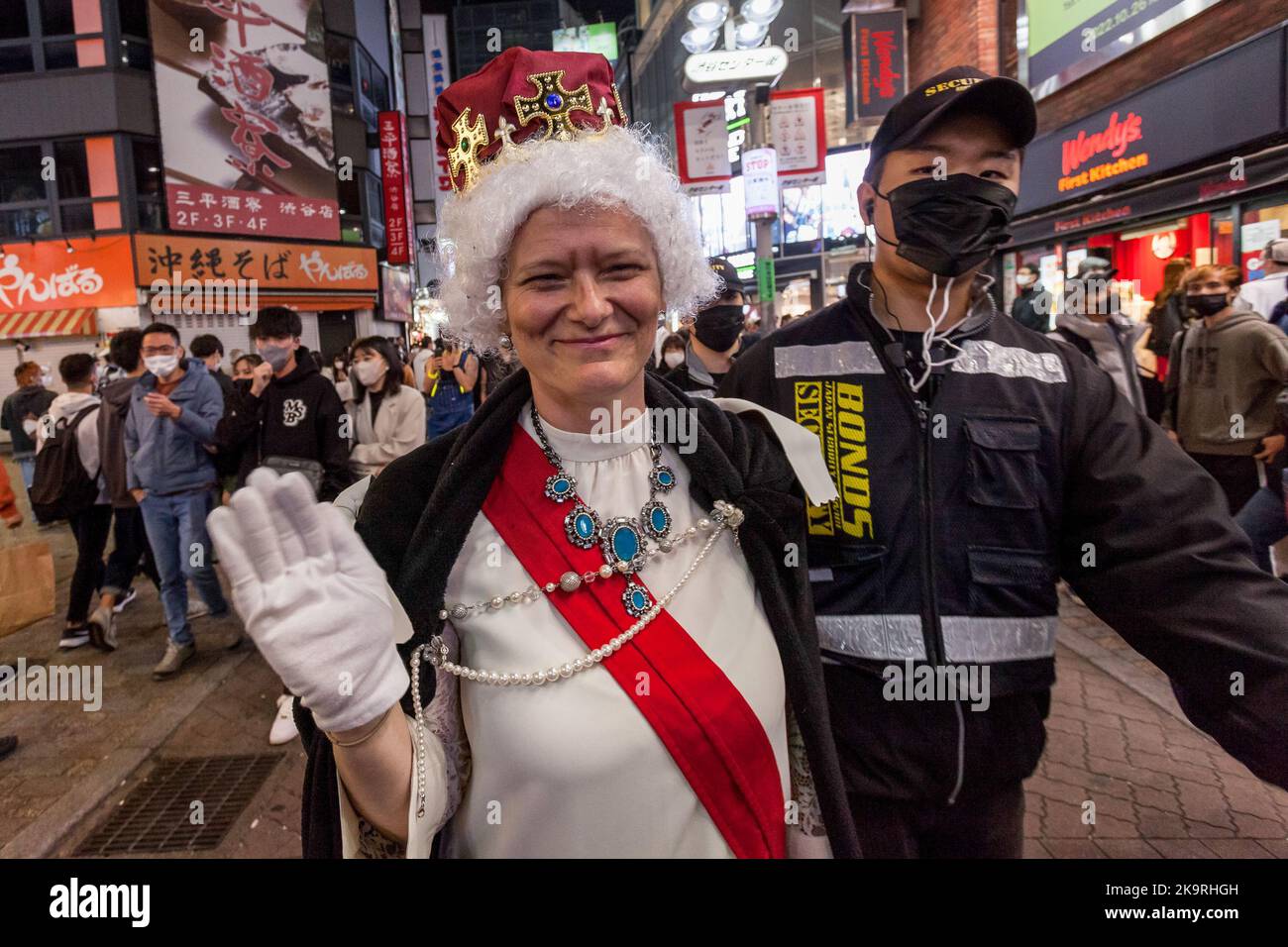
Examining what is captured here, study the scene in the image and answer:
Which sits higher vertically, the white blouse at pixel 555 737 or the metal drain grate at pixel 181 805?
the white blouse at pixel 555 737

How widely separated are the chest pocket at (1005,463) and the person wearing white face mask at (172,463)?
4.87 m

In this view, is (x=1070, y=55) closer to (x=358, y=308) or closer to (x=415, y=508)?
(x=415, y=508)

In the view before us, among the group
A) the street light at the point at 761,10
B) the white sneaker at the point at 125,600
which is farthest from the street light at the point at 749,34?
the white sneaker at the point at 125,600

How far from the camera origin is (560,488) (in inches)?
58.8

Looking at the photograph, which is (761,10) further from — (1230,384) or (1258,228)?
(1230,384)

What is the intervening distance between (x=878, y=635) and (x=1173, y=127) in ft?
31.9

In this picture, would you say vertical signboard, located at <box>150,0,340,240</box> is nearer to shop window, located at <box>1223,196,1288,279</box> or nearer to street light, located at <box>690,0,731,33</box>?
street light, located at <box>690,0,731,33</box>

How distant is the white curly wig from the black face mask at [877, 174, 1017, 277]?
0.48 m

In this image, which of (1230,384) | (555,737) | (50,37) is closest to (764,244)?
(1230,384)

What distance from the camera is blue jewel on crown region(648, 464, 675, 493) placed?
61.7 inches

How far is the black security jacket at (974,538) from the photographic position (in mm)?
1574

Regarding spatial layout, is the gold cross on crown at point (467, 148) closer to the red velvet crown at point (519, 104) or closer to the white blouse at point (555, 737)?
the red velvet crown at point (519, 104)
